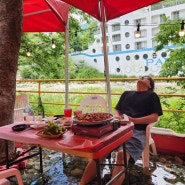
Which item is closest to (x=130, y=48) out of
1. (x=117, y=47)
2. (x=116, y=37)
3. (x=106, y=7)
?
(x=117, y=47)

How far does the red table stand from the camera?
4.57 feet

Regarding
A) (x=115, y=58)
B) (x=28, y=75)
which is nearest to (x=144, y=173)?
(x=28, y=75)

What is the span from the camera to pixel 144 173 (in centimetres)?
249

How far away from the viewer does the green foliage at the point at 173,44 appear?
3882 mm

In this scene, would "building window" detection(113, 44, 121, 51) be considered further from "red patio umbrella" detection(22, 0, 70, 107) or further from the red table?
the red table

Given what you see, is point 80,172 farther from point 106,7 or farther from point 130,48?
point 130,48

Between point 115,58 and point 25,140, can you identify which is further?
point 115,58

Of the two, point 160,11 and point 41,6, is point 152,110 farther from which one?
point 160,11

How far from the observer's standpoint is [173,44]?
398 cm

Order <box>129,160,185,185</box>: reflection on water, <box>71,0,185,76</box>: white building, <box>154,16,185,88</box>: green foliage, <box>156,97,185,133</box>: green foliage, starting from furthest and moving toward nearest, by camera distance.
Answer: <box>71,0,185,76</box>: white building
<box>156,97,185,133</box>: green foliage
<box>154,16,185,88</box>: green foliage
<box>129,160,185,185</box>: reflection on water

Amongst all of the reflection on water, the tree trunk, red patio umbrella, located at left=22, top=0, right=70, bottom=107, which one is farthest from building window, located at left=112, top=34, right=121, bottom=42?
the reflection on water

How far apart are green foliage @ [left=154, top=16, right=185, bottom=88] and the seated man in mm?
1436

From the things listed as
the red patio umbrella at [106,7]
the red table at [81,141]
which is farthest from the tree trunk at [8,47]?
the red table at [81,141]

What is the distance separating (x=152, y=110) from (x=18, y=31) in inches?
79.4
